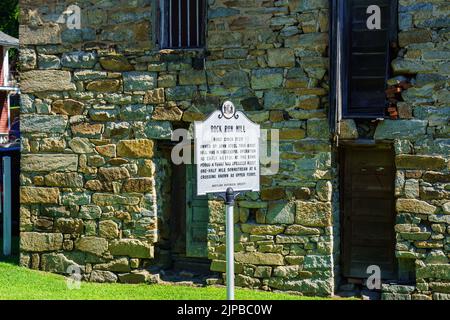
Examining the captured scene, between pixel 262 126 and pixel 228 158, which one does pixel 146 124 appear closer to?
pixel 262 126

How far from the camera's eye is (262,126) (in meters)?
8.09

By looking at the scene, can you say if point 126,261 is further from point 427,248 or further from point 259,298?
point 427,248

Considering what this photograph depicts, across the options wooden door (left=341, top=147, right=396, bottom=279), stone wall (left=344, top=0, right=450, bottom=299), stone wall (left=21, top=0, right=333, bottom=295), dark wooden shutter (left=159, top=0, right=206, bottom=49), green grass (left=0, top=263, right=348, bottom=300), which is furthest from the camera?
dark wooden shutter (left=159, top=0, right=206, bottom=49)

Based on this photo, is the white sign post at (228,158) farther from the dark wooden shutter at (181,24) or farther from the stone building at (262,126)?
the dark wooden shutter at (181,24)

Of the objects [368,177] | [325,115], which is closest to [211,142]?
[325,115]

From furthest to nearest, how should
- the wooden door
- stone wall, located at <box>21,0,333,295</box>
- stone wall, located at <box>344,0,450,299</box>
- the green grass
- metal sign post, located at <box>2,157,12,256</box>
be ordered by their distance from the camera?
1. metal sign post, located at <box>2,157,12,256</box>
2. the wooden door
3. stone wall, located at <box>21,0,333,295</box>
4. the green grass
5. stone wall, located at <box>344,0,450,299</box>

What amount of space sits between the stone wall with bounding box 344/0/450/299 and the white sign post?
2.49 meters

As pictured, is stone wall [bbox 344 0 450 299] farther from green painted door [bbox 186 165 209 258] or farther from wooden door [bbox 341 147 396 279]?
green painted door [bbox 186 165 209 258]

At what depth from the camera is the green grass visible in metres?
7.55

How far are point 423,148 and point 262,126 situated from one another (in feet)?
5.98

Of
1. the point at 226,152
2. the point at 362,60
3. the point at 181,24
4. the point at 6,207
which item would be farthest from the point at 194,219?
the point at 226,152

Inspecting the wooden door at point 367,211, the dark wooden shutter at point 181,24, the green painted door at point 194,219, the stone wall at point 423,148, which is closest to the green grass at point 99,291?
the green painted door at point 194,219

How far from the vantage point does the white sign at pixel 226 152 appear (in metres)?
5.47

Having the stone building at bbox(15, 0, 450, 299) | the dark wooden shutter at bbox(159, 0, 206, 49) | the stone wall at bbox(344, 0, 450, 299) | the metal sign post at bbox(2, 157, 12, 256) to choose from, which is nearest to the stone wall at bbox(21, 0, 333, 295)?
the stone building at bbox(15, 0, 450, 299)
